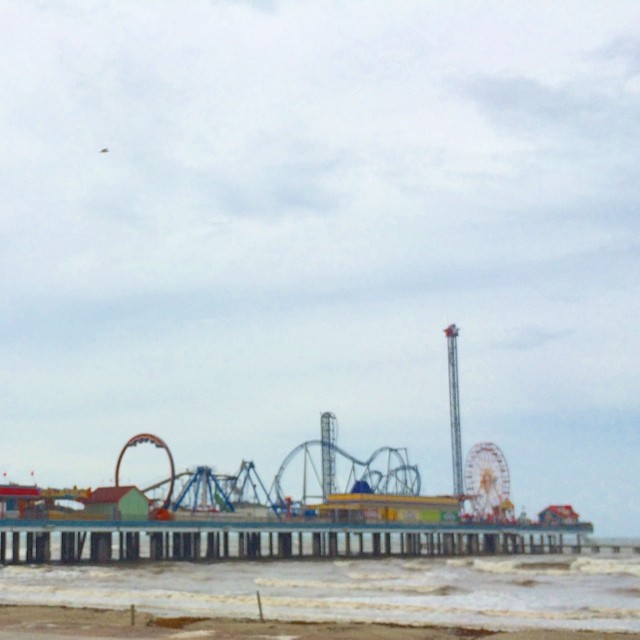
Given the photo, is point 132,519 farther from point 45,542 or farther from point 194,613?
point 194,613

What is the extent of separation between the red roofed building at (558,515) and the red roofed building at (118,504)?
68418 mm

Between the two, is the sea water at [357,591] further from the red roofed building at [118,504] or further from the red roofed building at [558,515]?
the red roofed building at [558,515]

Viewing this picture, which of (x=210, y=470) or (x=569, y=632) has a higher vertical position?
(x=210, y=470)

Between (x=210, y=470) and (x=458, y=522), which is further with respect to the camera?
(x=458, y=522)

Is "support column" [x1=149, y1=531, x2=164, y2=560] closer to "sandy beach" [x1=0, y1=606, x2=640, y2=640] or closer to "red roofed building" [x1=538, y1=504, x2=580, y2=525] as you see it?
"sandy beach" [x1=0, y1=606, x2=640, y2=640]

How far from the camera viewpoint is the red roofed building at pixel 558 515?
131 meters

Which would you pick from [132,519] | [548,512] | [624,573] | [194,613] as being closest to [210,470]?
[132,519]

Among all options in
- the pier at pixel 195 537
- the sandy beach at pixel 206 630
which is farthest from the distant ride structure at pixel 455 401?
the sandy beach at pixel 206 630

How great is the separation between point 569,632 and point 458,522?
8267 cm

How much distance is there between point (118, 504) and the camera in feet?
259

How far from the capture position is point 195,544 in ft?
273

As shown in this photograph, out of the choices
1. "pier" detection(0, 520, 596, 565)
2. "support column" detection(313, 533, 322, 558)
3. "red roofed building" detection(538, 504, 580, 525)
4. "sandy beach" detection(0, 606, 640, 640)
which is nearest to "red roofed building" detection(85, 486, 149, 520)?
"pier" detection(0, 520, 596, 565)

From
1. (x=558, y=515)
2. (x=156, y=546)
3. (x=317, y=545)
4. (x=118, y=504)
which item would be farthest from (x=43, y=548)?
(x=558, y=515)

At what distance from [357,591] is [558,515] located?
86697 mm
